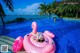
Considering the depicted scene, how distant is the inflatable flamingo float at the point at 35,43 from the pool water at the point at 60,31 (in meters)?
0.10

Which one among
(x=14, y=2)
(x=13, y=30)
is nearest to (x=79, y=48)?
(x=13, y=30)

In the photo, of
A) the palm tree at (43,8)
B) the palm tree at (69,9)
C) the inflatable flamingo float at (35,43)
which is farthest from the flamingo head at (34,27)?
the palm tree at (69,9)

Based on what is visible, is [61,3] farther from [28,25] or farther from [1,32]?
[1,32]

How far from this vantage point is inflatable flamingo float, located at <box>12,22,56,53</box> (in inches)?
58.2

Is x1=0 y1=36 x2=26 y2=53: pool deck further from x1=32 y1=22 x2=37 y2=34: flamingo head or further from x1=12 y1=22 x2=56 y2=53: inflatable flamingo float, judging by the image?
x1=32 y1=22 x2=37 y2=34: flamingo head

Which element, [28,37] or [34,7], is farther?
[34,7]

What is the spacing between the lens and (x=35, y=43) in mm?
1531

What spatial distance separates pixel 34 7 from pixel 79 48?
1.91 feet

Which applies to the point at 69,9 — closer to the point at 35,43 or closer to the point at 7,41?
the point at 35,43

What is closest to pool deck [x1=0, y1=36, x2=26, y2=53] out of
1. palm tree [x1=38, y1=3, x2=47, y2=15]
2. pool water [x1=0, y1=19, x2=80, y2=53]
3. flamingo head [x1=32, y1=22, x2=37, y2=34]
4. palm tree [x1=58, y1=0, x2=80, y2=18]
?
pool water [x1=0, y1=19, x2=80, y2=53]

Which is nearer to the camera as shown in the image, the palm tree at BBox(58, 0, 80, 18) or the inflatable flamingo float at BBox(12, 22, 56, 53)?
the inflatable flamingo float at BBox(12, 22, 56, 53)

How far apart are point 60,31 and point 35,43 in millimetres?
309

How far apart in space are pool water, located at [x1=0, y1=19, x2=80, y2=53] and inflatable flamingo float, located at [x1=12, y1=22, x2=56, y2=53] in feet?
0.32

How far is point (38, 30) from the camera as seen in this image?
1.68m
